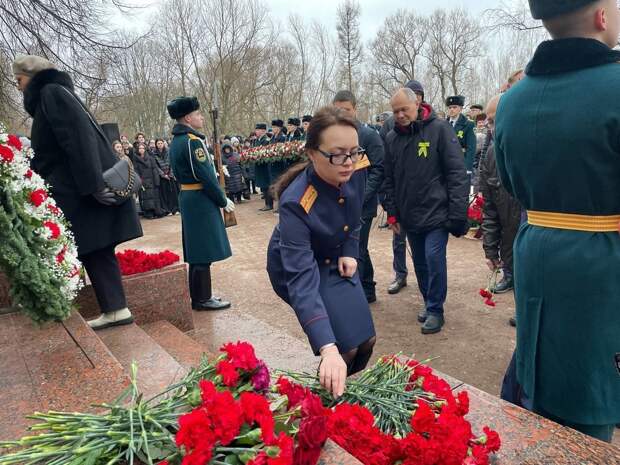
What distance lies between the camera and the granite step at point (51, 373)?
2.17 meters

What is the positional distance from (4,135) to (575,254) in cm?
293

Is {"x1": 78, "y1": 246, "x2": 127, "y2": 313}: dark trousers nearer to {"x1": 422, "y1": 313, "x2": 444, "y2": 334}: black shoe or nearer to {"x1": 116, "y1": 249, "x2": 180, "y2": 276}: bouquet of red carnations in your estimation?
{"x1": 116, "y1": 249, "x2": 180, "y2": 276}: bouquet of red carnations

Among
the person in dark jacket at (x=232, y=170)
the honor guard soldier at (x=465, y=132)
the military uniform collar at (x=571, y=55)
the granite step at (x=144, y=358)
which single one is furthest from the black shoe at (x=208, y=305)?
the person in dark jacket at (x=232, y=170)

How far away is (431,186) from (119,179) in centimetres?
236

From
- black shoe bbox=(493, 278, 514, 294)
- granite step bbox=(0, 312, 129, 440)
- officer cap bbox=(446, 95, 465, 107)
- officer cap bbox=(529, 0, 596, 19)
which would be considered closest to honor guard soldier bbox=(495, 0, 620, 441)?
officer cap bbox=(529, 0, 596, 19)

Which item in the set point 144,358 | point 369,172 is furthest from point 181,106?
point 144,358

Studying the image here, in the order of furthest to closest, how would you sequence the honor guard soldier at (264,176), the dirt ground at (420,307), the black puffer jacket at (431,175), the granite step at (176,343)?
1. the honor guard soldier at (264,176)
2. the black puffer jacket at (431,175)
3. the dirt ground at (420,307)
4. the granite step at (176,343)

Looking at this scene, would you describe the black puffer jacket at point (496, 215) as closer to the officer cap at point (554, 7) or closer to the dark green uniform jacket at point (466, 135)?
the officer cap at point (554, 7)

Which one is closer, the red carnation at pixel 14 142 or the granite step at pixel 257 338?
the red carnation at pixel 14 142

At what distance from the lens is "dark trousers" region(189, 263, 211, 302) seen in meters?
4.60

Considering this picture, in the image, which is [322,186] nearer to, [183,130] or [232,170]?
[183,130]

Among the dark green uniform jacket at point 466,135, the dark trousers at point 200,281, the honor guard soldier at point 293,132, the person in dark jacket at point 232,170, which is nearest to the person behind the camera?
the dark trousers at point 200,281

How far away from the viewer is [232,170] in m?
13.7

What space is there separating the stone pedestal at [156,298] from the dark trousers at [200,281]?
0.45 meters
